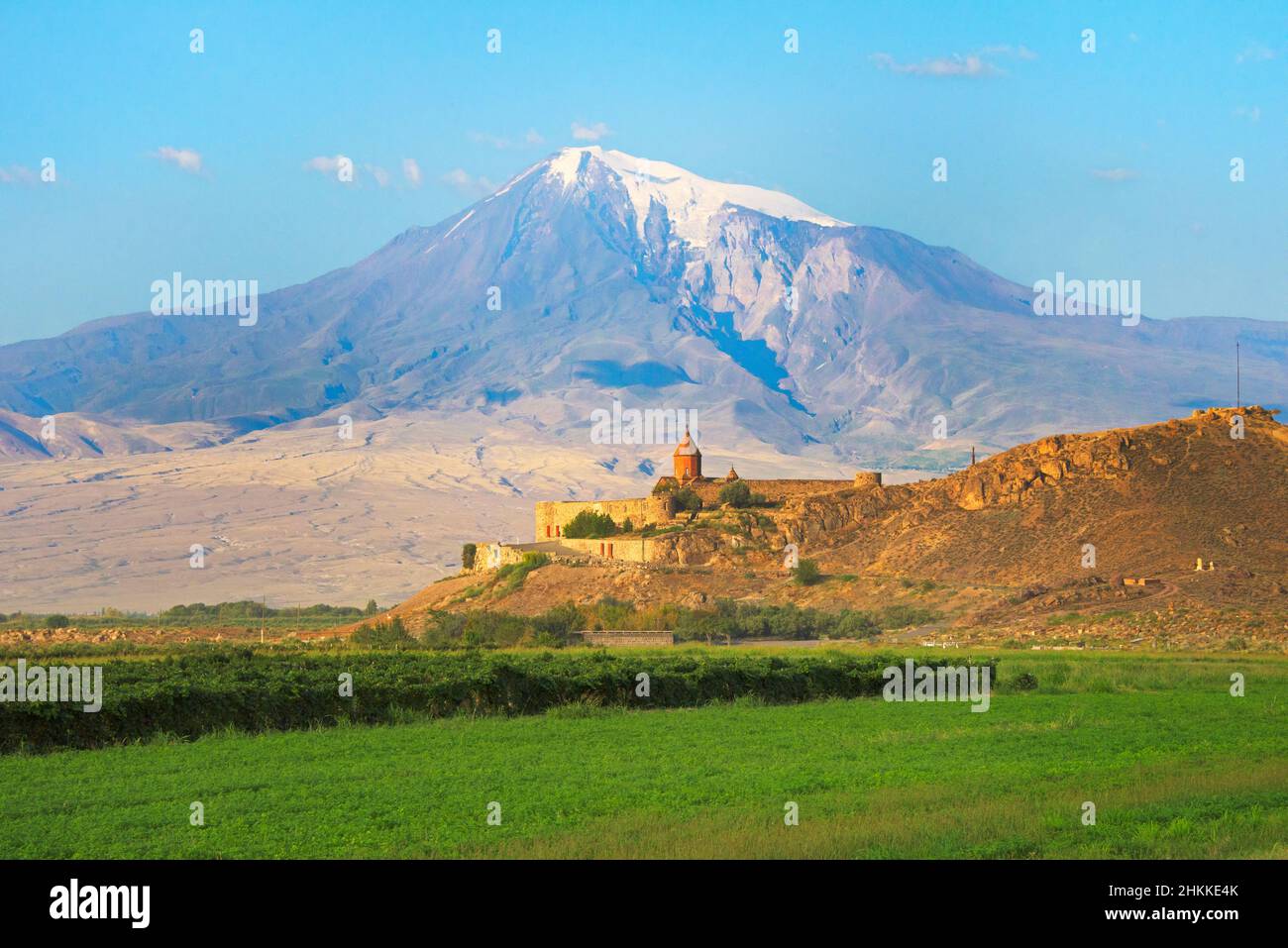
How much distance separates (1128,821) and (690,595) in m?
44.3

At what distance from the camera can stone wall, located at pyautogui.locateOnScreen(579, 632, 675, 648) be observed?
4950 cm

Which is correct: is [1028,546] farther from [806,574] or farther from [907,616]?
[907,616]

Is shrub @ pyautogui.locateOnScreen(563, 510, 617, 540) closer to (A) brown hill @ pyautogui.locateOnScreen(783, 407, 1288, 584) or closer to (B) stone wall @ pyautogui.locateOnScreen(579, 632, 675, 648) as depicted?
(A) brown hill @ pyautogui.locateOnScreen(783, 407, 1288, 584)

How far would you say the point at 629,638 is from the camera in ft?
165

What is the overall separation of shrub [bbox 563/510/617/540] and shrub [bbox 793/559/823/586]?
1200 cm

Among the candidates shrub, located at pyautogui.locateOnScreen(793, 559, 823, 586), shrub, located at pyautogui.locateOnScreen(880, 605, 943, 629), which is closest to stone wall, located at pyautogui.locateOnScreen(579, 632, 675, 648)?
shrub, located at pyautogui.locateOnScreen(880, 605, 943, 629)

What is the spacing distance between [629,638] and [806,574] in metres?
13.0

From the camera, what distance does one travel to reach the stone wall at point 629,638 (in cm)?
4950

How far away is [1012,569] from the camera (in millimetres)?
58719

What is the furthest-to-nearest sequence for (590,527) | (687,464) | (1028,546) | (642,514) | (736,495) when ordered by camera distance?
1. (687,464)
2. (736,495)
3. (642,514)
4. (590,527)
5. (1028,546)

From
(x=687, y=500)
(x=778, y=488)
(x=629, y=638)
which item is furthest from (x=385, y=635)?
(x=778, y=488)

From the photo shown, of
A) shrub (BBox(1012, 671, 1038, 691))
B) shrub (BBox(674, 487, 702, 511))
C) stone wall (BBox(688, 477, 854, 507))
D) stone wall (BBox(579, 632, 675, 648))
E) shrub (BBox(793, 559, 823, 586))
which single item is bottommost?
stone wall (BBox(579, 632, 675, 648))
